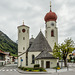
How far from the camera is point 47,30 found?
4675 cm

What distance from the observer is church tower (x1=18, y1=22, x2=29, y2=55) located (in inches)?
1682

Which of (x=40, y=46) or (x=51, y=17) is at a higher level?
(x=51, y=17)

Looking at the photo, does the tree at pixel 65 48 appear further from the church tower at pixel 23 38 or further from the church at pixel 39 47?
the church tower at pixel 23 38

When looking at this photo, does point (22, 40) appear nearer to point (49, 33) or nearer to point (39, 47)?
point (39, 47)

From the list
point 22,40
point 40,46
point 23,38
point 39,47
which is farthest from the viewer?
point 23,38

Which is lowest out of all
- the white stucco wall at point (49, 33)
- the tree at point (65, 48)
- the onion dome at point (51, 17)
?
the tree at point (65, 48)

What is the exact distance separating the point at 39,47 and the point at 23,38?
27.0 feet

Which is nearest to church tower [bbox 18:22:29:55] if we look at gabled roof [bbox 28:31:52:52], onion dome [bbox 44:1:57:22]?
gabled roof [bbox 28:31:52:52]

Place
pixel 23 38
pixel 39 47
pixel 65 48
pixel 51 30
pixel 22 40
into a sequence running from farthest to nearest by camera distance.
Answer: pixel 51 30
pixel 23 38
pixel 22 40
pixel 39 47
pixel 65 48

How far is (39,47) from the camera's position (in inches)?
1518

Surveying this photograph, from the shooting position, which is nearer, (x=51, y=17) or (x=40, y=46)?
(x=40, y=46)

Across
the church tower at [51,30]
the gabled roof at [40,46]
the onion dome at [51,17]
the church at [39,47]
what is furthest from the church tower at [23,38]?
the onion dome at [51,17]

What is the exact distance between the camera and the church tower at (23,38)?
4273 centimetres

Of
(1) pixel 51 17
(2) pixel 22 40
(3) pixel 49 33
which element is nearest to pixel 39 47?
(2) pixel 22 40
